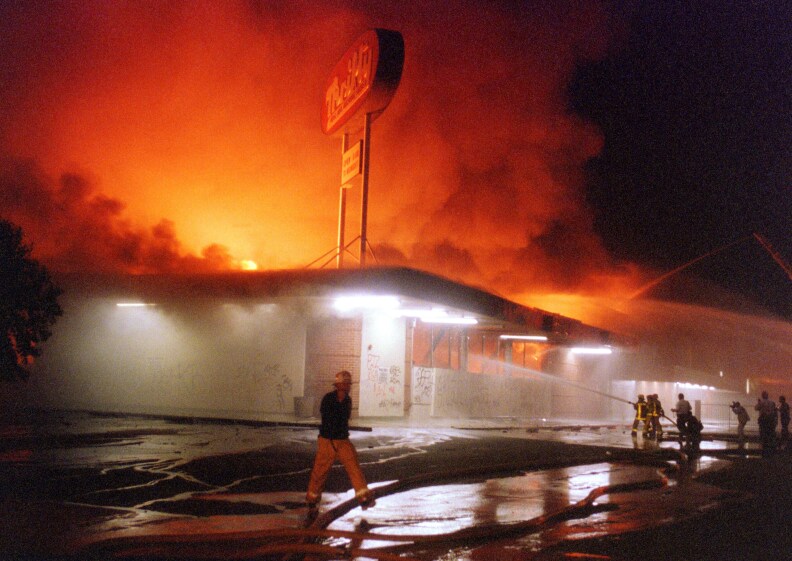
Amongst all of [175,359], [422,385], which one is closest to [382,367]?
[422,385]

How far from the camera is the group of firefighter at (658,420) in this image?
746 inches

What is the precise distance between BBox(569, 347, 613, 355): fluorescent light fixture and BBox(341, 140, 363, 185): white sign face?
16494 millimetres

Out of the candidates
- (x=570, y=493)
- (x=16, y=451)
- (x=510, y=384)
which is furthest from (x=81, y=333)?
(x=570, y=493)

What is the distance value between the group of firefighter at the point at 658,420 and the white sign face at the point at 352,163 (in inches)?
409

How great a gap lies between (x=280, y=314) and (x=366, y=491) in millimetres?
15061

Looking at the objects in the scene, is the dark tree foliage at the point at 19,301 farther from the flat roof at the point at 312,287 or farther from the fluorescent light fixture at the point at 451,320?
the fluorescent light fixture at the point at 451,320

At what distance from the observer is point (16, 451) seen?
12.8 m

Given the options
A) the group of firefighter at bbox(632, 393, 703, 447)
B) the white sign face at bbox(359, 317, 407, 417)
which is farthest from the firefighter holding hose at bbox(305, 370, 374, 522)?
the white sign face at bbox(359, 317, 407, 417)

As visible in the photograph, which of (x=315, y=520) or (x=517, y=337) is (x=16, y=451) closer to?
(x=315, y=520)

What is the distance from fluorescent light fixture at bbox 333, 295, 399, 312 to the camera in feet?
67.2

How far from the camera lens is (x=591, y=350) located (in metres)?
36.6

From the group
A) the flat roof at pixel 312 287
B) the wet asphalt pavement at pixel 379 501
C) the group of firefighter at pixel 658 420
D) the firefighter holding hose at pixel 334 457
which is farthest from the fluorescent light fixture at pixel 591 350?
the firefighter holding hose at pixel 334 457

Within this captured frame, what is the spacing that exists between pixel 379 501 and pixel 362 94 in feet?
49.7

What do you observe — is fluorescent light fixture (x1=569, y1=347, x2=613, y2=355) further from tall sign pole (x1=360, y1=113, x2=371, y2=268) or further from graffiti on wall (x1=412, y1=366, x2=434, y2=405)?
tall sign pole (x1=360, y1=113, x2=371, y2=268)
